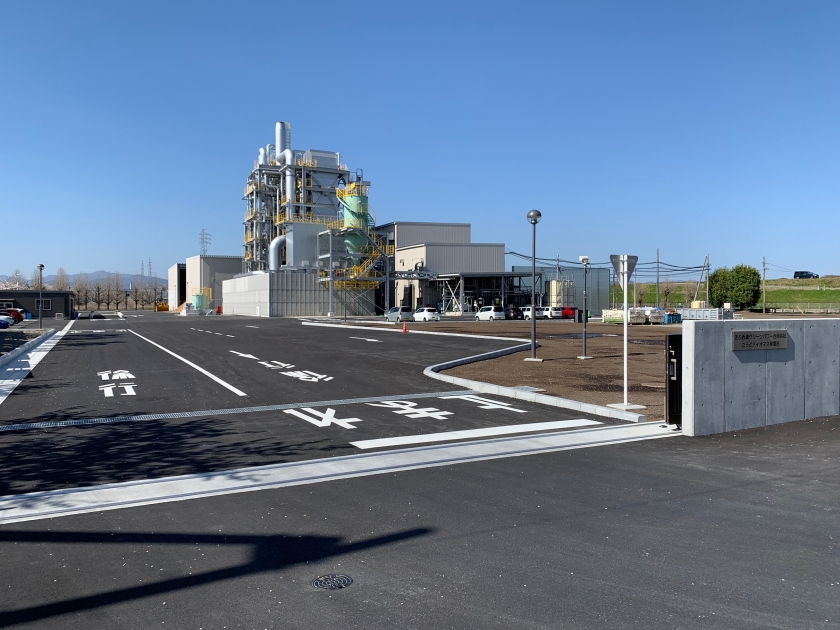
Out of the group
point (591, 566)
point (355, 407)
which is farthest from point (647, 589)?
point (355, 407)

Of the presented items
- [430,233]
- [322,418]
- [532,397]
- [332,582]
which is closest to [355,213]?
[430,233]

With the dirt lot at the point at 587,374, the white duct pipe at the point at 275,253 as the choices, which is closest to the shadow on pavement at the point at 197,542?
the dirt lot at the point at 587,374

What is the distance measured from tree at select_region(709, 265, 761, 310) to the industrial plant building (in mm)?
21623

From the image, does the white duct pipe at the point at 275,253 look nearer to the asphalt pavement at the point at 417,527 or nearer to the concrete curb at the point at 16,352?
the concrete curb at the point at 16,352

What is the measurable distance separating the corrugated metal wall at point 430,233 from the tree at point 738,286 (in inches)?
1254

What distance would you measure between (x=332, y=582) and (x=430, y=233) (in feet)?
250

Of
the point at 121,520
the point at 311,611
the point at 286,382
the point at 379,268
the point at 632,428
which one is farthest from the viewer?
the point at 379,268

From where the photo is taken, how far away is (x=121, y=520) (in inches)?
227

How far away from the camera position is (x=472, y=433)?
9.63 m

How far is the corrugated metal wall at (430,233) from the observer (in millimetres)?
78688

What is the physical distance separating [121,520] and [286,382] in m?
9.57

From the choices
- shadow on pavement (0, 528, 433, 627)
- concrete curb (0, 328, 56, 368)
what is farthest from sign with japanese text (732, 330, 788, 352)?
concrete curb (0, 328, 56, 368)

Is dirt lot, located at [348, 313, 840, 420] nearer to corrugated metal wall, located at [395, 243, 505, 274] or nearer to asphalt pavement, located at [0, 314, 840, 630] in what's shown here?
asphalt pavement, located at [0, 314, 840, 630]

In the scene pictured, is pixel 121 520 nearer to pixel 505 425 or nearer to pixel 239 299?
pixel 505 425
